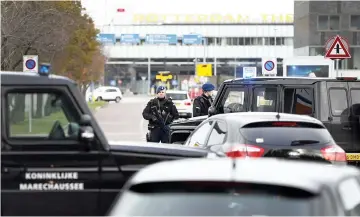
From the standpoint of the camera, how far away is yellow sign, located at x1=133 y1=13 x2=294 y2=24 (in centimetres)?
10356

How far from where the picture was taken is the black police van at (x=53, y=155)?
23.9 feet

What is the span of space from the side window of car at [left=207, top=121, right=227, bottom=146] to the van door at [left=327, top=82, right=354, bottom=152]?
3.53m

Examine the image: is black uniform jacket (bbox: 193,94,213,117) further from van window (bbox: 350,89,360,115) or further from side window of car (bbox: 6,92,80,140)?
side window of car (bbox: 6,92,80,140)

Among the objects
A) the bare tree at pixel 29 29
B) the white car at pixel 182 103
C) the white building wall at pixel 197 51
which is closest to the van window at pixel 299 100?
the bare tree at pixel 29 29

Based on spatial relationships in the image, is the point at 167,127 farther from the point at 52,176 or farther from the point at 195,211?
the point at 195,211

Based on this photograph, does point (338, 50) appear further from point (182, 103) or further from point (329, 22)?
point (329, 22)

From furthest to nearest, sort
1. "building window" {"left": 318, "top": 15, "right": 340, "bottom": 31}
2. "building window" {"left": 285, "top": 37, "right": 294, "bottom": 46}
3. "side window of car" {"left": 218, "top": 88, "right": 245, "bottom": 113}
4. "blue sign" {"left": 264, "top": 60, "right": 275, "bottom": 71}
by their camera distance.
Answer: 1. "building window" {"left": 285, "top": 37, "right": 294, "bottom": 46}
2. "building window" {"left": 318, "top": 15, "right": 340, "bottom": 31}
3. "blue sign" {"left": 264, "top": 60, "right": 275, "bottom": 71}
4. "side window of car" {"left": 218, "top": 88, "right": 245, "bottom": 113}

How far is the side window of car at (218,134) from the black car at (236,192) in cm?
530

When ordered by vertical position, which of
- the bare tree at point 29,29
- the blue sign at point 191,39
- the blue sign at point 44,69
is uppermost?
the blue sign at point 191,39

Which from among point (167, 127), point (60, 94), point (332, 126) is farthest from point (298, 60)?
point (60, 94)

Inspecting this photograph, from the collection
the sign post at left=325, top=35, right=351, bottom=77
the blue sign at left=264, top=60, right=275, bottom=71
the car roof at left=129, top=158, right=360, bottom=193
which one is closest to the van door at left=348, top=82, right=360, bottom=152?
the sign post at left=325, top=35, right=351, bottom=77

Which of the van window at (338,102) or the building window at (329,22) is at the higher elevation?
the building window at (329,22)

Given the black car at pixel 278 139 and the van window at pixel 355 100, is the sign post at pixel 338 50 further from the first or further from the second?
the black car at pixel 278 139

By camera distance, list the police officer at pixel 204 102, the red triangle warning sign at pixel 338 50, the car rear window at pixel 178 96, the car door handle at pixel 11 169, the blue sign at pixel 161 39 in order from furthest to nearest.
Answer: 1. the blue sign at pixel 161 39
2. the car rear window at pixel 178 96
3. the red triangle warning sign at pixel 338 50
4. the police officer at pixel 204 102
5. the car door handle at pixel 11 169
